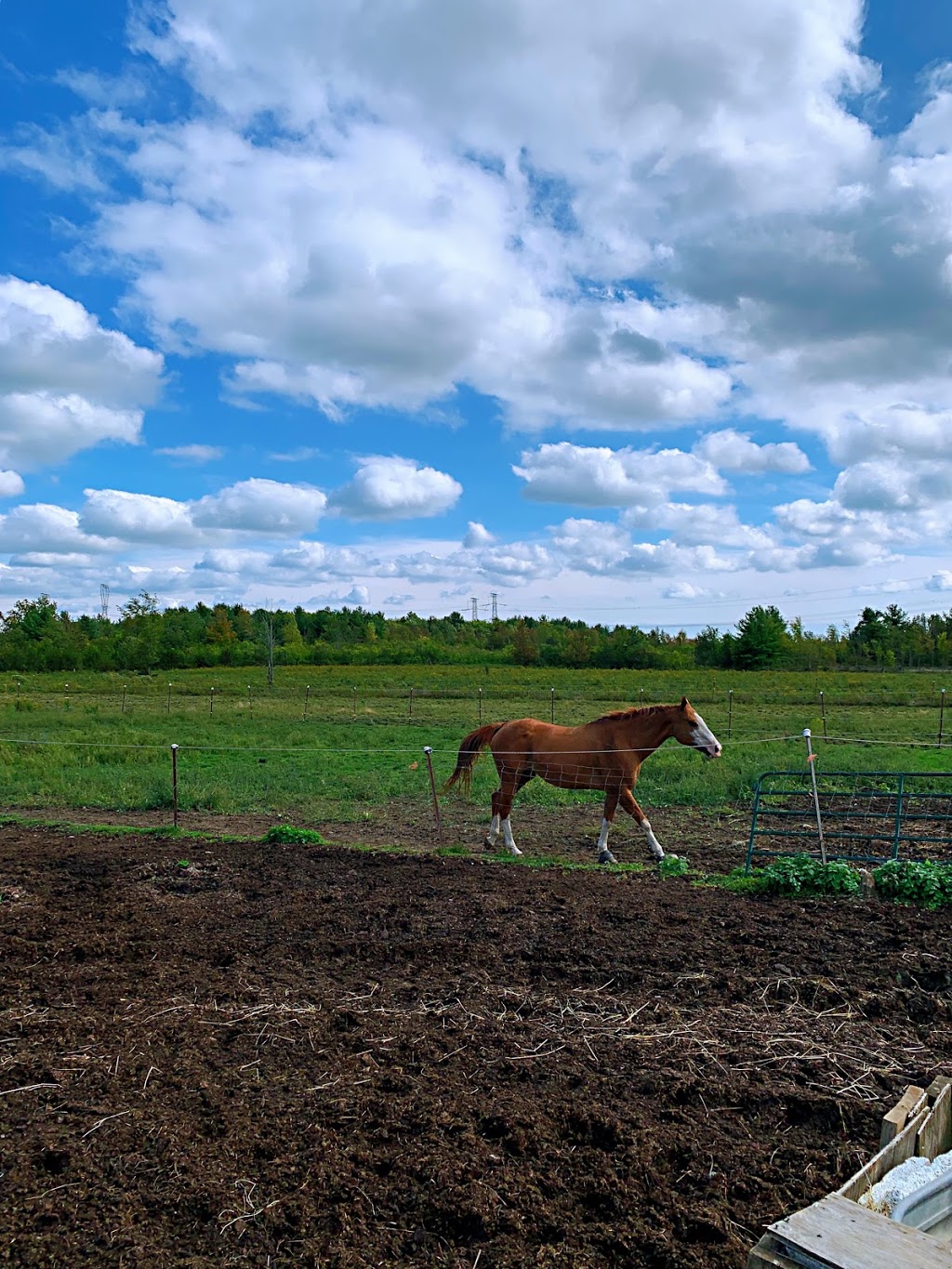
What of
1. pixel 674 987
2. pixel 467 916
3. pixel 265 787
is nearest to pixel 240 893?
pixel 467 916

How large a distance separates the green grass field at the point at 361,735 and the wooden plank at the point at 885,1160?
580 centimetres

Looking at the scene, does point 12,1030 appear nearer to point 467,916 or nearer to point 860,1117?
point 467,916

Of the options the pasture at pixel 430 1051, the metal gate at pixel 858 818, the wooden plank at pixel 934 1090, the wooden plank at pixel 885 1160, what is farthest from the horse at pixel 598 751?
the wooden plank at pixel 885 1160

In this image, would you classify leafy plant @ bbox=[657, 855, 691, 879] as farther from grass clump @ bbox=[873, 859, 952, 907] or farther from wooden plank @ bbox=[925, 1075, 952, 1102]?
wooden plank @ bbox=[925, 1075, 952, 1102]

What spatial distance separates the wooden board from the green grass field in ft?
19.0

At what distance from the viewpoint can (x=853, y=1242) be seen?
1797mm

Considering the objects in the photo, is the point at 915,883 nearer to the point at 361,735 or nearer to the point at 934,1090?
the point at 934,1090

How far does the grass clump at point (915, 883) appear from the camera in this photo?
6676 mm

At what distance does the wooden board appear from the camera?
2.15m

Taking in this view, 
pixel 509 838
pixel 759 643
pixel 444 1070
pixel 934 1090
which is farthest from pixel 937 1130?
pixel 759 643

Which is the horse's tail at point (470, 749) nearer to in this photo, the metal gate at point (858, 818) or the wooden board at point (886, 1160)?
the metal gate at point (858, 818)

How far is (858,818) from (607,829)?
3.69m

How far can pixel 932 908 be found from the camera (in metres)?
6.51

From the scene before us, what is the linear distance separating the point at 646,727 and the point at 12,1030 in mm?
6860
